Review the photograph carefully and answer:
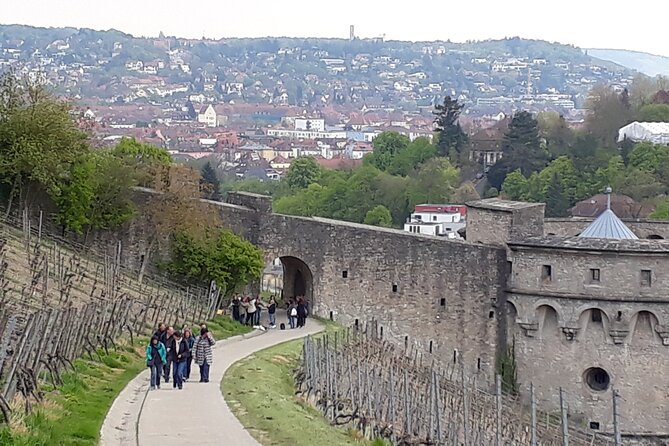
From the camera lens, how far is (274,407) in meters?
25.6

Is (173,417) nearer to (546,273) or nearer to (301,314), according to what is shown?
(301,314)

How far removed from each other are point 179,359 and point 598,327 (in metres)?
17.0

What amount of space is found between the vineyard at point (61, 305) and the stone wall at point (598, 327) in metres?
9.18

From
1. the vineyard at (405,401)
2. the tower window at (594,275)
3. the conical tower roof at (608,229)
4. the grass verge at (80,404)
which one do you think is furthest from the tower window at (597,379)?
the grass verge at (80,404)

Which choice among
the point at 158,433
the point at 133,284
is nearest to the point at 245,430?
the point at 158,433

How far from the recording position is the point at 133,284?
40.4 meters

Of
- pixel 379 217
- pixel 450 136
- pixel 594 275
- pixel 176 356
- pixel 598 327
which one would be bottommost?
pixel 379 217

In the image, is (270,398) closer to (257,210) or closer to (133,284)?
(133,284)

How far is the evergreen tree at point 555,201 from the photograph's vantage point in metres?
94.9

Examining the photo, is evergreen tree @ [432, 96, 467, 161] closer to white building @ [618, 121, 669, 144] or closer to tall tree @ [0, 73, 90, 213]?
white building @ [618, 121, 669, 144]

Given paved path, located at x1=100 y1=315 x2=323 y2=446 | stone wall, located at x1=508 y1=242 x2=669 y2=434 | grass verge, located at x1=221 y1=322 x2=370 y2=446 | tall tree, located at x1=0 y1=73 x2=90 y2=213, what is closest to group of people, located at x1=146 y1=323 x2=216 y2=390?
paved path, located at x1=100 y1=315 x2=323 y2=446

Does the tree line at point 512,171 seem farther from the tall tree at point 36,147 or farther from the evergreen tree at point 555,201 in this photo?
the tall tree at point 36,147

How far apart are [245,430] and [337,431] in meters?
2.22

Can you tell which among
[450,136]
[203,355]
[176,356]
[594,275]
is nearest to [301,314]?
[594,275]
